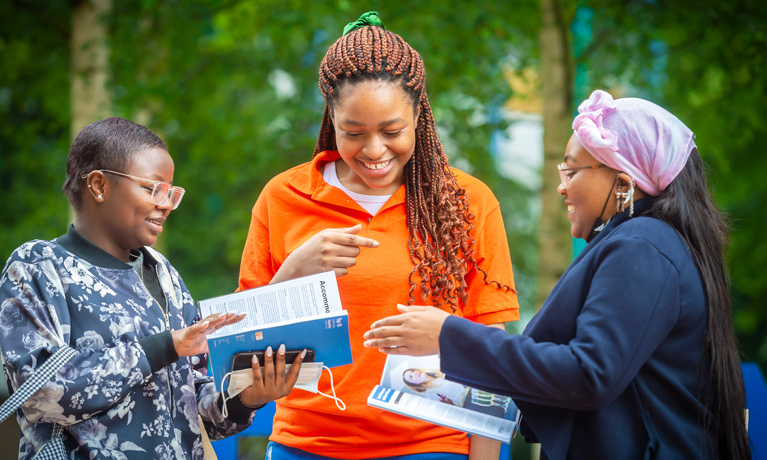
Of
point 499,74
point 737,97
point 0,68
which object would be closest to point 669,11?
point 737,97

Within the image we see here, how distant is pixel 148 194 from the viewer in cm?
258

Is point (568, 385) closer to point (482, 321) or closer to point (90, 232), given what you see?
point (482, 321)

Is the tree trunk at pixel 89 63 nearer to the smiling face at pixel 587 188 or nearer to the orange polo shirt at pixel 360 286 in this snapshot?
the orange polo shirt at pixel 360 286

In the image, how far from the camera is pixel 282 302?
237 cm

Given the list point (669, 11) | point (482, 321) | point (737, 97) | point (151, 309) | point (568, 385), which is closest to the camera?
point (568, 385)

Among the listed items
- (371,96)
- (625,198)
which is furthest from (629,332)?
(371,96)

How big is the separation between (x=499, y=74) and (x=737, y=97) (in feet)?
7.68

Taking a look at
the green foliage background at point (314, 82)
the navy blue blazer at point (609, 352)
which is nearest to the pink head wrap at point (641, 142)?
the navy blue blazer at point (609, 352)

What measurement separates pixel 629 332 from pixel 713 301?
12.9 inches

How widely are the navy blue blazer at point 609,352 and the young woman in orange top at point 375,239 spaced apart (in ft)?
1.40

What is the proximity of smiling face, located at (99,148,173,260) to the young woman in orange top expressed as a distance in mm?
426

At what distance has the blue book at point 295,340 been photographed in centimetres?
229

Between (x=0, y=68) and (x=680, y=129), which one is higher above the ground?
(x=0, y=68)

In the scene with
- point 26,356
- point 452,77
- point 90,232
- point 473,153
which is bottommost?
point 26,356
